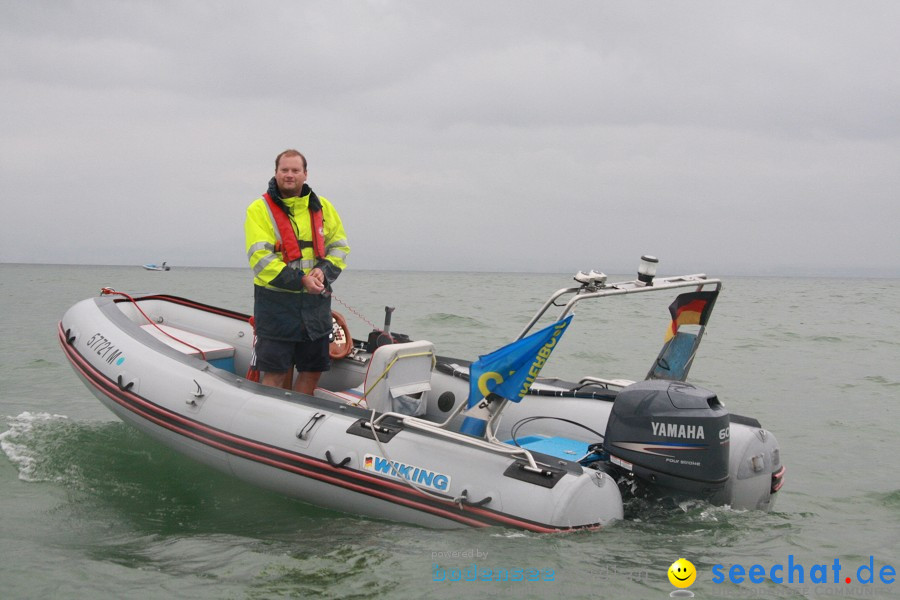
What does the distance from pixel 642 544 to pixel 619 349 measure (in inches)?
333

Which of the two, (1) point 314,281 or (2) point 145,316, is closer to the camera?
(1) point 314,281

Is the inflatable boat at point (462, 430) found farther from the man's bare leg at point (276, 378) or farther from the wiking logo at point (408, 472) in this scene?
the man's bare leg at point (276, 378)

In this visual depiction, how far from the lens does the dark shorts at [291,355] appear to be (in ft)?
14.9

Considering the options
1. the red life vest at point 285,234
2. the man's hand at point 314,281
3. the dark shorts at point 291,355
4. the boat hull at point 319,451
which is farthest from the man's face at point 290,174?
the boat hull at point 319,451

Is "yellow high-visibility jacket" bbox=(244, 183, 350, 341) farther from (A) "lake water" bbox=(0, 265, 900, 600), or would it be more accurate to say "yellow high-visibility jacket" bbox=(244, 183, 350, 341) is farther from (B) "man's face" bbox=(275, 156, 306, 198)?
(A) "lake water" bbox=(0, 265, 900, 600)

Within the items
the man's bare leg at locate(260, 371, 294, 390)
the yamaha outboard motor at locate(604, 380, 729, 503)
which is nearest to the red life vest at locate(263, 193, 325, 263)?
the man's bare leg at locate(260, 371, 294, 390)

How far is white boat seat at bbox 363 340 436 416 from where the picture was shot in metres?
4.38

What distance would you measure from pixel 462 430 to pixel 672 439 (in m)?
1.01

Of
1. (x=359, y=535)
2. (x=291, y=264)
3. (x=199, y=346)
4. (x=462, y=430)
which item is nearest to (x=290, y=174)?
(x=291, y=264)

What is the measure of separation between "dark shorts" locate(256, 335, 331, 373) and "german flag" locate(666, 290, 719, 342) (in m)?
2.04

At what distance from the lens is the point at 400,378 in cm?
450

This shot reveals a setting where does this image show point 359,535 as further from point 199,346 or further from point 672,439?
point 199,346

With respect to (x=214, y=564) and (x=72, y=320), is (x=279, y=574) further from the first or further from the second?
(x=72, y=320)

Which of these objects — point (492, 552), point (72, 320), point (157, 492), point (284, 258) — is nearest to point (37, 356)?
point (72, 320)
